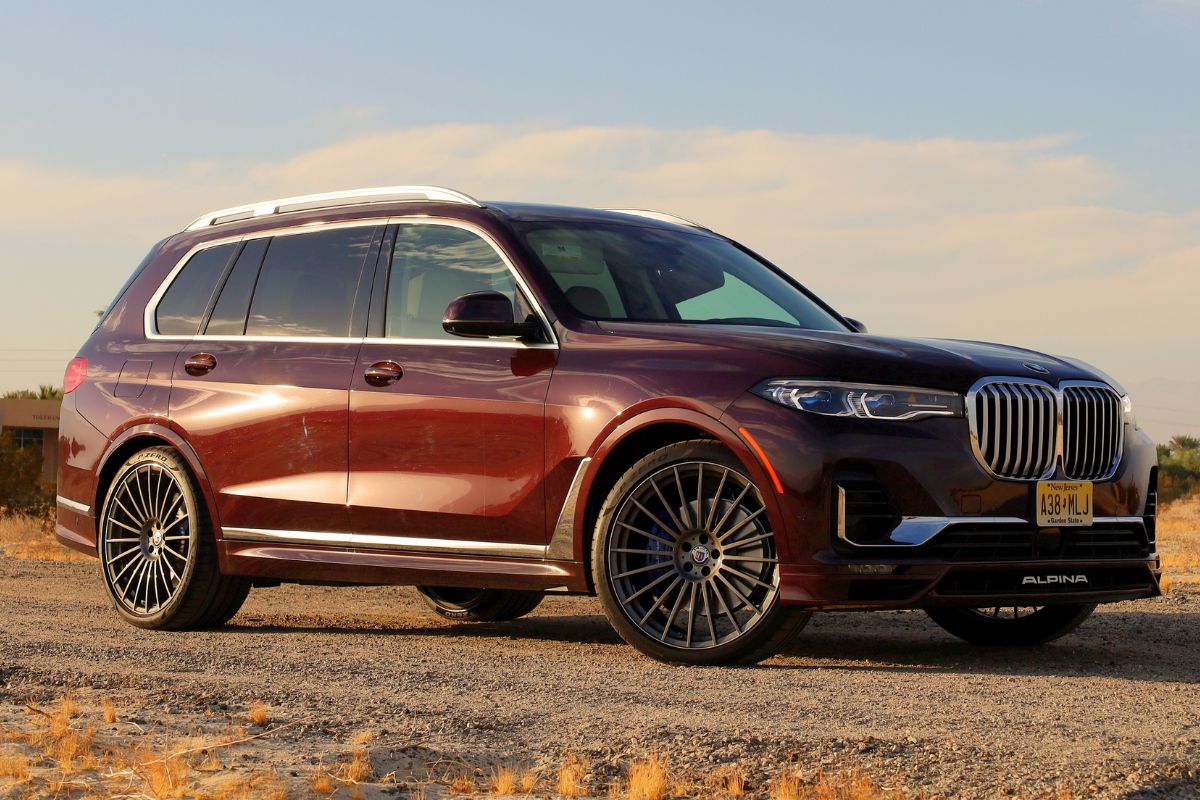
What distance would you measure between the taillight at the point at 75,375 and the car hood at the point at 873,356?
375cm

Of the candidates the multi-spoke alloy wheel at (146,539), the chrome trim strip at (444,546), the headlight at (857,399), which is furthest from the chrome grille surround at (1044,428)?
the multi-spoke alloy wheel at (146,539)

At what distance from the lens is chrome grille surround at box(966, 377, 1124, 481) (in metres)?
6.36

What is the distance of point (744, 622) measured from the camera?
6.45 meters

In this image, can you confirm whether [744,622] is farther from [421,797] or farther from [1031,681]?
[421,797]

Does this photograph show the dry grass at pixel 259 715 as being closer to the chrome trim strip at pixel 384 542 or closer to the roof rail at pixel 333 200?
the chrome trim strip at pixel 384 542

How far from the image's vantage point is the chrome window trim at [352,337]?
23.5 feet

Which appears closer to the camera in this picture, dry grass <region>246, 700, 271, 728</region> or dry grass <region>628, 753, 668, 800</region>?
dry grass <region>628, 753, 668, 800</region>

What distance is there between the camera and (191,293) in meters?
8.92

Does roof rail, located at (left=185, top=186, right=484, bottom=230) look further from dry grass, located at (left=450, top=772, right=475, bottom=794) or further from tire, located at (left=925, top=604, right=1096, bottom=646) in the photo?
dry grass, located at (left=450, top=772, right=475, bottom=794)

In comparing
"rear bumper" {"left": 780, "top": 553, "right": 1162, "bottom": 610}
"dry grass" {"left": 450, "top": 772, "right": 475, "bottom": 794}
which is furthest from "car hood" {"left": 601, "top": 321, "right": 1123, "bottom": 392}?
"dry grass" {"left": 450, "top": 772, "right": 475, "bottom": 794}

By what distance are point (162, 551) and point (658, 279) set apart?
9.98ft

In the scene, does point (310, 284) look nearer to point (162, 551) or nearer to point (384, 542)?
point (384, 542)

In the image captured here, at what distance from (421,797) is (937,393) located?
301 centimetres

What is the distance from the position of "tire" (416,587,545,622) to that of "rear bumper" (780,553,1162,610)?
11.1 ft
